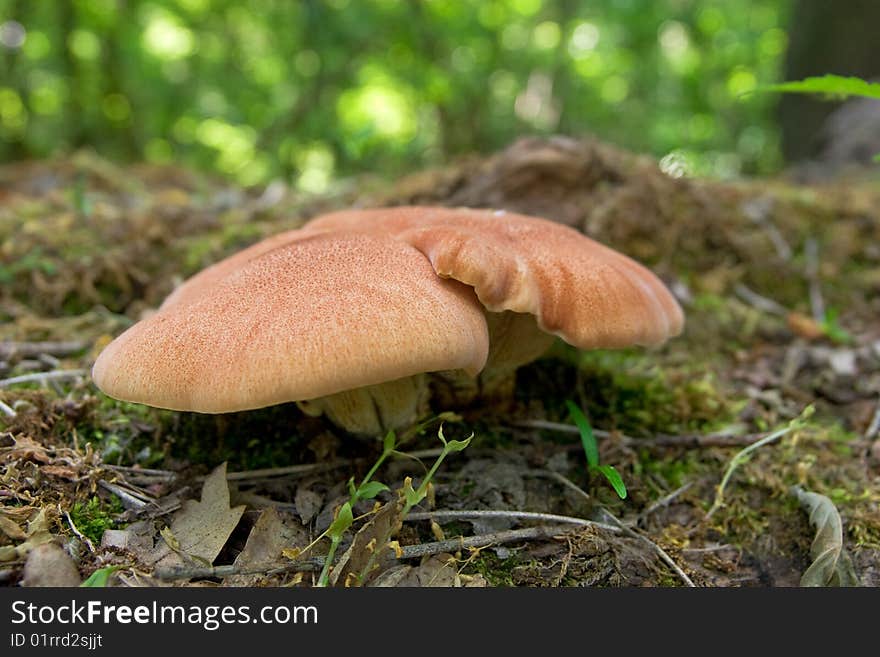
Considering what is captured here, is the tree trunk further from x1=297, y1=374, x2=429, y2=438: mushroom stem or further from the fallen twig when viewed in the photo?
x1=297, y1=374, x2=429, y2=438: mushroom stem

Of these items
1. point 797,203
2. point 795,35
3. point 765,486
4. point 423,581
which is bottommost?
point 765,486

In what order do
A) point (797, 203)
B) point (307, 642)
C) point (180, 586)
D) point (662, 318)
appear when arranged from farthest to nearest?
point (797, 203)
point (662, 318)
point (180, 586)
point (307, 642)

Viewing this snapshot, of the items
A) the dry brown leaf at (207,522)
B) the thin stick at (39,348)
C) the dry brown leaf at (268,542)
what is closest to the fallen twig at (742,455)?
the dry brown leaf at (268,542)

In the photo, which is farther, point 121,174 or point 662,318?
point 121,174

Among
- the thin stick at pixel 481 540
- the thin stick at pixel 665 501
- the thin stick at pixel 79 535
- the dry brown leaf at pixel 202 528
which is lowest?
the thin stick at pixel 665 501

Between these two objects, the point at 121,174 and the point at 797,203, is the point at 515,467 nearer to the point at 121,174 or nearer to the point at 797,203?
the point at 797,203

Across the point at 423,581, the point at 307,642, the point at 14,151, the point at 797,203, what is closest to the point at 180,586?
the point at 307,642

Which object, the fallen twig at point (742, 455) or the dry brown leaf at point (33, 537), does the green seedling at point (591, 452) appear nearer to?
the fallen twig at point (742, 455)

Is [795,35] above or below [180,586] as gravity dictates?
above
